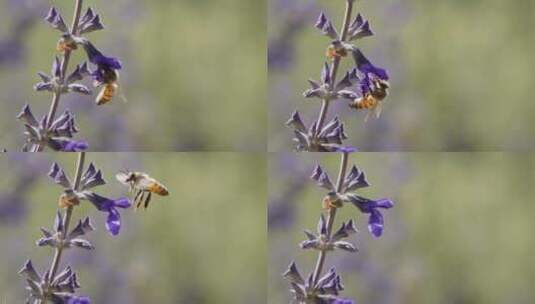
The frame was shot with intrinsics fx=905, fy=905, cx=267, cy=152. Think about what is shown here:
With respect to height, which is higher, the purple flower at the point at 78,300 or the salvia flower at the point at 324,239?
the salvia flower at the point at 324,239

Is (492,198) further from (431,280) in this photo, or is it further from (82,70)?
(82,70)

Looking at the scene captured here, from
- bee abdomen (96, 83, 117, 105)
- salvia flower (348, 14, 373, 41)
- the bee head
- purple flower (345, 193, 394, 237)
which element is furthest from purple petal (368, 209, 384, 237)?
bee abdomen (96, 83, 117, 105)

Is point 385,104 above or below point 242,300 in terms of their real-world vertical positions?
above

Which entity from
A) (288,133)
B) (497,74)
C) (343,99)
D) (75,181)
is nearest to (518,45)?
(497,74)

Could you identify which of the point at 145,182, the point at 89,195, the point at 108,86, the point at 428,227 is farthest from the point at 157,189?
the point at 428,227

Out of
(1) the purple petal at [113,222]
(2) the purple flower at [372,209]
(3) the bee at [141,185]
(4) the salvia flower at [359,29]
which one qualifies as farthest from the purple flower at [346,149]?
(1) the purple petal at [113,222]

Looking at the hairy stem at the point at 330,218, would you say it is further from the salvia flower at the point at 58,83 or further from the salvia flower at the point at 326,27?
the salvia flower at the point at 58,83

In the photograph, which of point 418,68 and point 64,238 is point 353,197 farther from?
point 64,238
